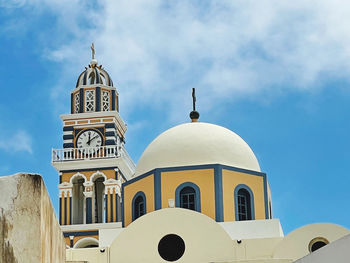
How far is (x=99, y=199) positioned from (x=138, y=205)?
16.1 metres

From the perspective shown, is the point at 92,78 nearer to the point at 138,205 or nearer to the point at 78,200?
the point at 78,200

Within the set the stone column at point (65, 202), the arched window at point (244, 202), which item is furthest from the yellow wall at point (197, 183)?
the stone column at point (65, 202)

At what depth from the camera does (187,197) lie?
18484mm

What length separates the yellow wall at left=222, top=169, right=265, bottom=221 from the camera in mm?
18266

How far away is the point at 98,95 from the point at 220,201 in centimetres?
1812

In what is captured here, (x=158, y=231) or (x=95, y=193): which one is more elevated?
(x=95, y=193)

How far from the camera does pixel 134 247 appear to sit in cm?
1627

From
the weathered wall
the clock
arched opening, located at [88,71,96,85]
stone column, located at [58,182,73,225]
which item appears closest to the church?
the weathered wall

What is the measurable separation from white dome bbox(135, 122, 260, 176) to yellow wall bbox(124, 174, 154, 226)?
0.49 meters

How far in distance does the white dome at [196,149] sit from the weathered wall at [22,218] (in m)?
13.4

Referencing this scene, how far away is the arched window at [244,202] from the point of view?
18578 millimetres

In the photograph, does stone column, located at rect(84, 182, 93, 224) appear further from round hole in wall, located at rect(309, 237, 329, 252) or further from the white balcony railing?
round hole in wall, located at rect(309, 237, 329, 252)

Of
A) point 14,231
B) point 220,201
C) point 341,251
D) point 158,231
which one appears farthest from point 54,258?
point 220,201

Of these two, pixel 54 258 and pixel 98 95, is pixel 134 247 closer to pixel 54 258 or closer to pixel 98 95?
pixel 54 258
